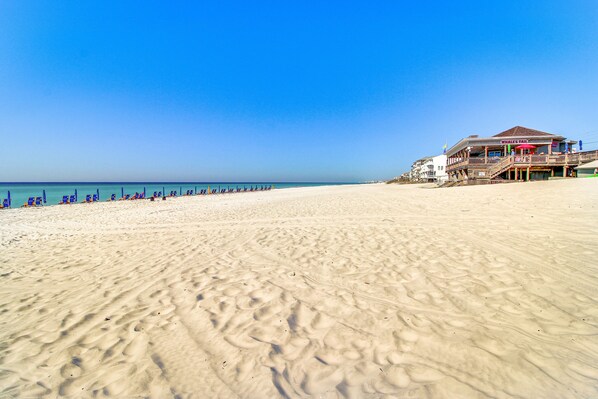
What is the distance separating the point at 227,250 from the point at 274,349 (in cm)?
454

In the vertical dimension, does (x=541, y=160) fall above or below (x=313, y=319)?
above

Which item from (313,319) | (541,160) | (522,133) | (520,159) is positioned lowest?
(313,319)

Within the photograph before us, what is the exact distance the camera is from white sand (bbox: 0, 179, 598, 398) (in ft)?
7.95

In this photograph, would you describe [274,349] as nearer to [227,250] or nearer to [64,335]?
[64,335]

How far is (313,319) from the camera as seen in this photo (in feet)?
11.4

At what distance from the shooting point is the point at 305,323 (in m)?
3.38

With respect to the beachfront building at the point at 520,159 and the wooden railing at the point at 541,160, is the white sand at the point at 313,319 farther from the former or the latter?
the beachfront building at the point at 520,159

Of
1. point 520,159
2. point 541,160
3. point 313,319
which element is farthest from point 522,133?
point 313,319

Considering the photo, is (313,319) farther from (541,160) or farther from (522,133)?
(522,133)

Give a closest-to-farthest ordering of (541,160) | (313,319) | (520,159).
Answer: (313,319) < (541,160) < (520,159)

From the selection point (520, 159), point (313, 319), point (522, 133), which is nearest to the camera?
point (313, 319)

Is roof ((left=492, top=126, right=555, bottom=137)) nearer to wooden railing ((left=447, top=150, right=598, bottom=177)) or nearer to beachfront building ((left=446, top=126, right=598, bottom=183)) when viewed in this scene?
beachfront building ((left=446, top=126, right=598, bottom=183))

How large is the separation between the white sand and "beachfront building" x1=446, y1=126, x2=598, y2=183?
24.0 meters

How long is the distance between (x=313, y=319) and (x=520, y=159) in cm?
3248
